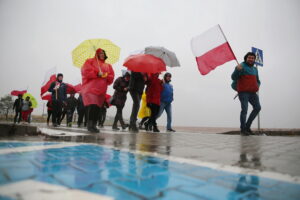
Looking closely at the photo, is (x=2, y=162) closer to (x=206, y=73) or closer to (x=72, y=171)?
(x=72, y=171)

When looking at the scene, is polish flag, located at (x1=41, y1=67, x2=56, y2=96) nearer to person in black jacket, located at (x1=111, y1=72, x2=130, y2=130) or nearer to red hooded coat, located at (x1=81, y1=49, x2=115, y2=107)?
person in black jacket, located at (x1=111, y1=72, x2=130, y2=130)

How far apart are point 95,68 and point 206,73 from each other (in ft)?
9.96

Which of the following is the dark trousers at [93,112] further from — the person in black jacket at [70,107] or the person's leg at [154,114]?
the person in black jacket at [70,107]

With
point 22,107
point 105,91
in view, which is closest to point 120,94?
point 105,91

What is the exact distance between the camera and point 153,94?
701 cm

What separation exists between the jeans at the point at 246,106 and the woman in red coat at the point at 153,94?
8.14 feet

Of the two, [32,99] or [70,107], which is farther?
[32,99]

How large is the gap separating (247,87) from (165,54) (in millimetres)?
3394

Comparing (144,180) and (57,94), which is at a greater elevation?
(57,94)

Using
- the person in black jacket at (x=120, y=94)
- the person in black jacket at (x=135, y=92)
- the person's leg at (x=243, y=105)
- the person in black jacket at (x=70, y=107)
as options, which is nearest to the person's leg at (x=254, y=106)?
the person's leg at (x=243, y=105)

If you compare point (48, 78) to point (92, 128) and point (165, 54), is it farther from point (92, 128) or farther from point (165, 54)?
point (92, 128)

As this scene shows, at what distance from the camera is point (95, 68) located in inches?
217

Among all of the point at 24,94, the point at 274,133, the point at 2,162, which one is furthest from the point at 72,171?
the point at 24,94

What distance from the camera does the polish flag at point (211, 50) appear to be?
5.92 metres
